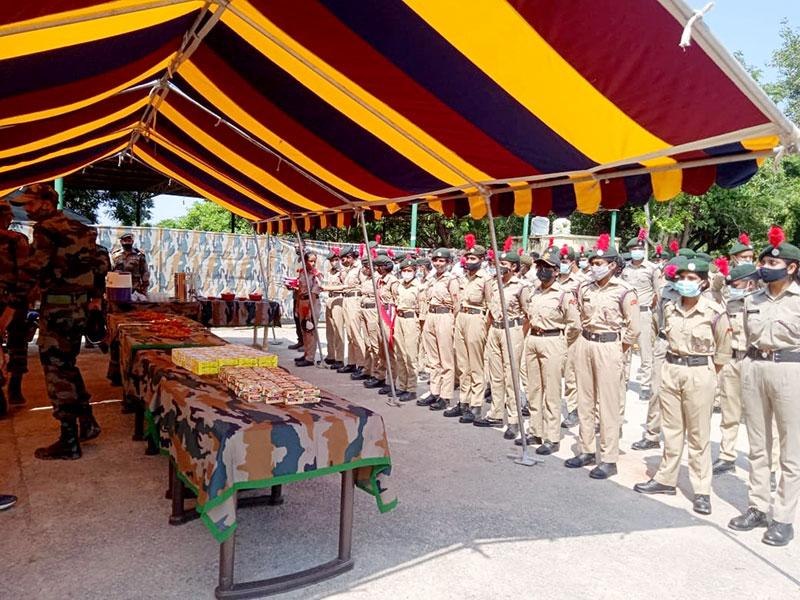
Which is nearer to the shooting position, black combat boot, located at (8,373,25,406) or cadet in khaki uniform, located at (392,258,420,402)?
black combat boot, located at (8,373,25,406)

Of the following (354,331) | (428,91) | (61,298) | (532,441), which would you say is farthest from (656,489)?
(354,331)

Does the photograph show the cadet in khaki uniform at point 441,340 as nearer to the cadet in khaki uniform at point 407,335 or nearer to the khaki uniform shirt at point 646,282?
the cadet in khaki uniform at point 407,335

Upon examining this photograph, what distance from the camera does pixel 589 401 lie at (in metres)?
5.01

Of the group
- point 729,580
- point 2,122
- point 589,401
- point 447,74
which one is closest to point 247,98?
point 2,122

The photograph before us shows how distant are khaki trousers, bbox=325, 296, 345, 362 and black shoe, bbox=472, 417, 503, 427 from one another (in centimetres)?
376

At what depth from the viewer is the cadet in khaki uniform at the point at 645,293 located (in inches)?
309

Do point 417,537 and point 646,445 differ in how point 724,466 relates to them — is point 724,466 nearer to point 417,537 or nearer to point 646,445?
point 646,445

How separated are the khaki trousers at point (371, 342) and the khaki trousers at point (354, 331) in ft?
0.74

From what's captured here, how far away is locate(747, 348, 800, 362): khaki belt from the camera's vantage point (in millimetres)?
3723

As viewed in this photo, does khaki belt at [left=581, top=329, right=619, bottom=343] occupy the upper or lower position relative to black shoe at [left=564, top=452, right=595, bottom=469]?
upper

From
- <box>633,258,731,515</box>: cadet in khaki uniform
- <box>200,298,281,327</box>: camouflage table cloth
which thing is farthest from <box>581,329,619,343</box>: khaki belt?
<box>200,298,281,327</box>: camouflage table cloth

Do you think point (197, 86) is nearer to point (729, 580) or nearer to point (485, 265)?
point (485, 265)

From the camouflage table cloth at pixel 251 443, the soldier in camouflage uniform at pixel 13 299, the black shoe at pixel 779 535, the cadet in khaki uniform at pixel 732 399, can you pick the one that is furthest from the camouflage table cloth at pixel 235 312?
the black shoe at pixel 779 535

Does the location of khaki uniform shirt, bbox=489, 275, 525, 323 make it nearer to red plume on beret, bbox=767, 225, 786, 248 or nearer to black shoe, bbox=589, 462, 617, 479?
black shoe, bbox=589, 462, 617, 479
